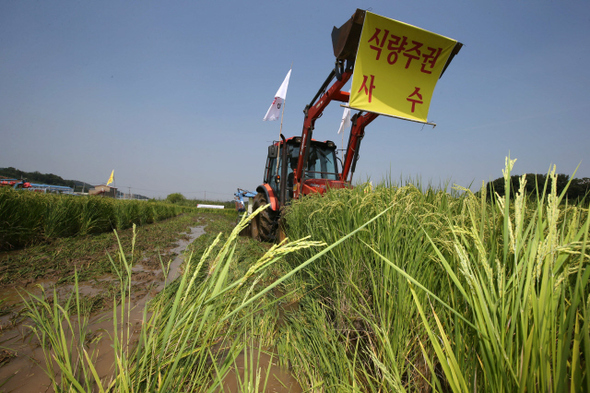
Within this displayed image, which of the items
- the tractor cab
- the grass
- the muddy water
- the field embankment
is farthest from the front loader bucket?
the field embankment

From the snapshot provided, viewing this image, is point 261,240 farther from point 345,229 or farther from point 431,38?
point 431,38

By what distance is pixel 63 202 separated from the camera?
6.60m

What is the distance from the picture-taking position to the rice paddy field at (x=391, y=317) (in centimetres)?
61

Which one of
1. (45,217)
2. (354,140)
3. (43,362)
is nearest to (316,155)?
(354,140)

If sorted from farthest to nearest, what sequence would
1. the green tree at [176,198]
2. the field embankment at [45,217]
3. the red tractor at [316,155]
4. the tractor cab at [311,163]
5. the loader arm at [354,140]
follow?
the green tree at [176,198], the tractor cab at [311,163], the loader arm at [354,140], the field embankment at [45,217], the red tractor at [316,155]

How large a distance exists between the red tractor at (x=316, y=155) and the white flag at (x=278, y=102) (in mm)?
1634

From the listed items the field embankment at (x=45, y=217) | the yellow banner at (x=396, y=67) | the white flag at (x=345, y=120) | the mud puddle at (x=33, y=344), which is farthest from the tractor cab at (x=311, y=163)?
the mud puddle at (x=33, y=344)

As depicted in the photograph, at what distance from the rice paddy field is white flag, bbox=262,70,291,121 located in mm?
6142

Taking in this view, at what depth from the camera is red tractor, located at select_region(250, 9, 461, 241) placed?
4.27 meters

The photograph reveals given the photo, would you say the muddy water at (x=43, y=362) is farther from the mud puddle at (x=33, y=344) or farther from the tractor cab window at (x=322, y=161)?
the tractor cab window at (x=322, y=161)

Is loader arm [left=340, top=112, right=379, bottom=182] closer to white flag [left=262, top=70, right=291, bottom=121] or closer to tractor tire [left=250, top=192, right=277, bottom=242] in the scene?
tractor tire [left=250, top=192, right=277, bottom=242]

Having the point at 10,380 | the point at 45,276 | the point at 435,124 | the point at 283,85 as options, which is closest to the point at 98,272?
the point at 45,276

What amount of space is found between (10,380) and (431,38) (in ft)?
18.8

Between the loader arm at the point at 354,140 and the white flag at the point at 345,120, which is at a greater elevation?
the white flag at the point at 345,120
